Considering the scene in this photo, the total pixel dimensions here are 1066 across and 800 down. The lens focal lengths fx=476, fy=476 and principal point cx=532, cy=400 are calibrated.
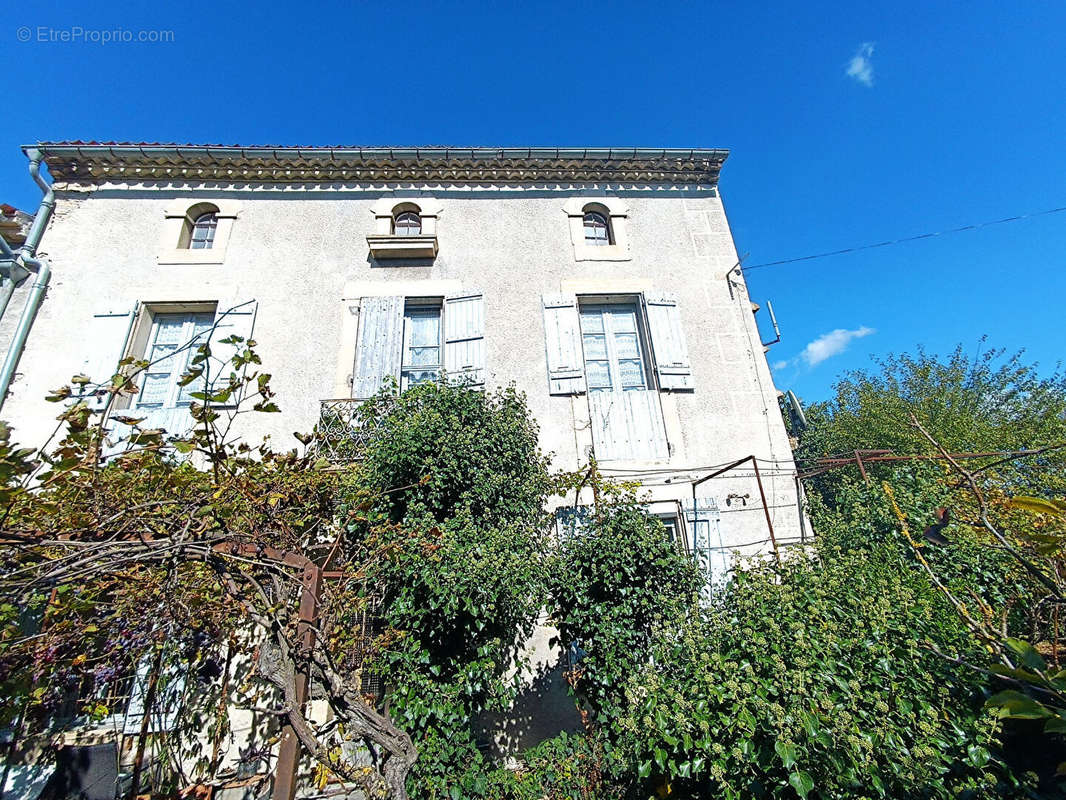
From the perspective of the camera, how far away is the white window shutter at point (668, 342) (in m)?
6.46

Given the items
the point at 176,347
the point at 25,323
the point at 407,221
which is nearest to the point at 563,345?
the point at 407,221

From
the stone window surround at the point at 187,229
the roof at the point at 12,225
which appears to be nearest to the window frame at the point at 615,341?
the stone window surround at the point at 187,229

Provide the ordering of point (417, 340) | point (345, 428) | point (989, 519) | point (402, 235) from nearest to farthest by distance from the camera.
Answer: point (989, 519), point (345, 428), point (417, 340), point (402, 235)

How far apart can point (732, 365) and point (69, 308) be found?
9.08 m

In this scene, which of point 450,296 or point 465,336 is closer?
point 465,336

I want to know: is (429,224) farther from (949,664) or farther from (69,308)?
(949,664)

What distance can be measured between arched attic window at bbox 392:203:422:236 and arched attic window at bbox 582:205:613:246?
2655 millimetres

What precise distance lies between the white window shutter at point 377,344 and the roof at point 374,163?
2.45 m

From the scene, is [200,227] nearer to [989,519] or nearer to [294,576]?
[294,576]

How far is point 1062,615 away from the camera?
13.0 feet

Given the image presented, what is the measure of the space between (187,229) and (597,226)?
6.31 metres

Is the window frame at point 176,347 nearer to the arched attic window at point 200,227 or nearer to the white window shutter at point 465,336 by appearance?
the arched attic window at point 200,227

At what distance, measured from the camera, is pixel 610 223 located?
7.70 m

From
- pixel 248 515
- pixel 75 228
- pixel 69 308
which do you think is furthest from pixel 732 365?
pixel 75 228
